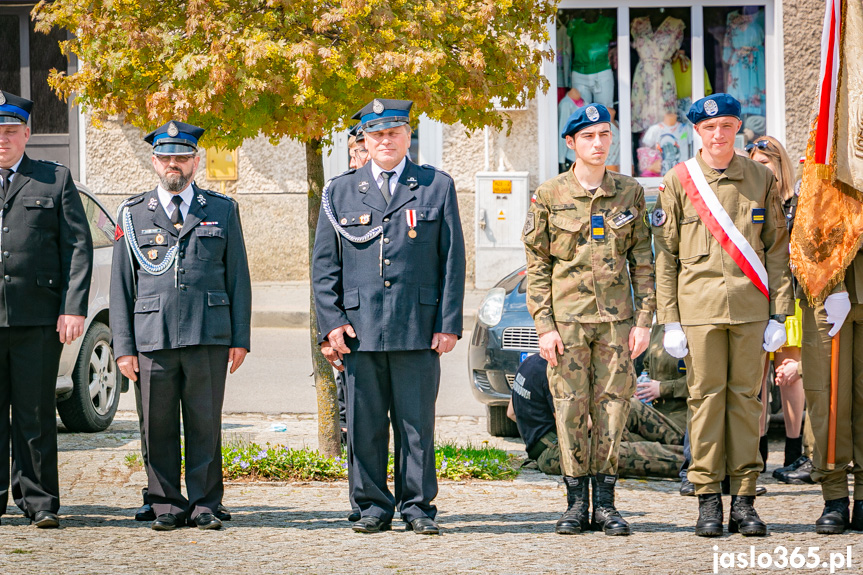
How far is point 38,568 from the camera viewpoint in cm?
503

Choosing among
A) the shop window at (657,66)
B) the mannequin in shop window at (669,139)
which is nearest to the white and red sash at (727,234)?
the shop window at (657,66)

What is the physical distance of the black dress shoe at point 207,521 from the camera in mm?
5785

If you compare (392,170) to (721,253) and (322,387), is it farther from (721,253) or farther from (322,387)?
(322,387)

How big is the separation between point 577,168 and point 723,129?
2.38 feet

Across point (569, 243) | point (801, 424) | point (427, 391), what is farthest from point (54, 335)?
point (801, 424)

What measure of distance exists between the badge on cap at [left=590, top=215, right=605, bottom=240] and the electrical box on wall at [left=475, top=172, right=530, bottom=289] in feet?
33.9

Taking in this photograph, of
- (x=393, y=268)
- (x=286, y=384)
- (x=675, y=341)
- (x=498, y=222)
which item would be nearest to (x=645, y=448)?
(x=675, y=341)

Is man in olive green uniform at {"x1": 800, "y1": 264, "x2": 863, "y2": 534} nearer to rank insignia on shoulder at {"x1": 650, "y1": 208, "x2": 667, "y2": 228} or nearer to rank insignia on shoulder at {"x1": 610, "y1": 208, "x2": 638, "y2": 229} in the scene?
rank insignia on shoulder at {"x1": 650, "y1": 208, "x2": 667, "y2": 228}

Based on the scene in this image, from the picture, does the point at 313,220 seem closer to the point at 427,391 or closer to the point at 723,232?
the point at 427,391

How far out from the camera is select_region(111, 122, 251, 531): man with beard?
230 inches

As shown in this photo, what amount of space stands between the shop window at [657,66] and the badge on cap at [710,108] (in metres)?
11.8

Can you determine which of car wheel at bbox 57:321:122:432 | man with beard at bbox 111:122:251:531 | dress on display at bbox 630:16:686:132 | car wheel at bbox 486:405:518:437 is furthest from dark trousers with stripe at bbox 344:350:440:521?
dress on display at bbox 630:16:686:132

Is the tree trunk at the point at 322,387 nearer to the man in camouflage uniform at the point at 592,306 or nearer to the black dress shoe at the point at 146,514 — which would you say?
the black dress shoe at the point at 146,514

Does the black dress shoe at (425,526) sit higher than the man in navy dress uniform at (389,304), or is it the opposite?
the man in navy dress uniform at (389,304)
